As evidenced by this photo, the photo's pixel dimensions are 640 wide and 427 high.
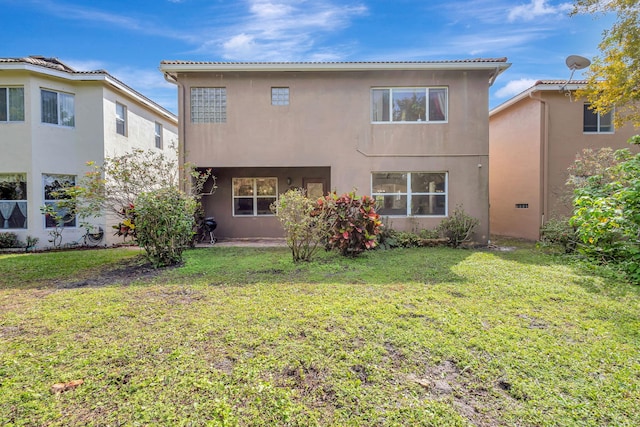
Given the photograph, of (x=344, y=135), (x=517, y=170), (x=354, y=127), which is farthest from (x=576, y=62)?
(x=344, y=135)

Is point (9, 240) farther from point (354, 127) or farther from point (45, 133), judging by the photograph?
point (354, 127)

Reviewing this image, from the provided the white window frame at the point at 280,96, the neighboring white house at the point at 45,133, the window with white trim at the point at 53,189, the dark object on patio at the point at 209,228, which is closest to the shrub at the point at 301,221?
the dark object on patio at the point at 209,228

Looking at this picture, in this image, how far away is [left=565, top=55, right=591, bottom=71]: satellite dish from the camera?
35.0 ft

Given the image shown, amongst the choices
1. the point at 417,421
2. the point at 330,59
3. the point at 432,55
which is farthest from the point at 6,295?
the point at 432,55

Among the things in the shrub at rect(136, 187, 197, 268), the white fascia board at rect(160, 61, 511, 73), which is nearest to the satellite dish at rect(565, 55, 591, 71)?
the white fascia board at rect(160, 61, 511, 73)

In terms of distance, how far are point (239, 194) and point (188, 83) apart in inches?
180

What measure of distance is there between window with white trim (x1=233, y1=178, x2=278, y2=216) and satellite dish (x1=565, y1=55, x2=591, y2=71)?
11.2m

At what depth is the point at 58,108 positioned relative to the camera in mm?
11812

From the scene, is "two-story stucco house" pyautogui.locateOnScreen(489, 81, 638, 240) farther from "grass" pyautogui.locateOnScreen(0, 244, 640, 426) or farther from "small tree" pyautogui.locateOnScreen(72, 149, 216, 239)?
"small tree" pyautogui.locateOnScreen(72, 149, 216, 239)

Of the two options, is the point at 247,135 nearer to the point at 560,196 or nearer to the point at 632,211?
the point at 632,211

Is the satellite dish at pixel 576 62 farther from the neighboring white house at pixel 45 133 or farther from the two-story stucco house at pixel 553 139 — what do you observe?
the neighboring white house at pixel 45 133

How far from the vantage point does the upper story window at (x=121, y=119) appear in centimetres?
1316

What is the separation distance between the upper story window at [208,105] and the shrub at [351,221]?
5.72 meters

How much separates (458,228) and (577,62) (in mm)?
6770
